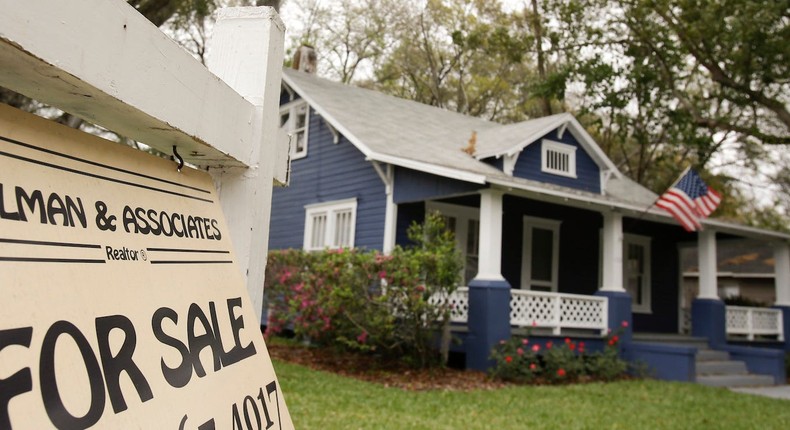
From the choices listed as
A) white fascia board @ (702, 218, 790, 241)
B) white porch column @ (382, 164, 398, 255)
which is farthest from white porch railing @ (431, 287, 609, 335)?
white fascia board @ (702, 218, 790, 241)

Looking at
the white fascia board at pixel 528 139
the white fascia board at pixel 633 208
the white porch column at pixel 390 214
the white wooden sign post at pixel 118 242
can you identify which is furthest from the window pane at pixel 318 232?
the white wooden sign post at pixel 118 242

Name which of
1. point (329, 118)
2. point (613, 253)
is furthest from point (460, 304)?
point (329, 118)

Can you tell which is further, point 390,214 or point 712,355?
point 712,355

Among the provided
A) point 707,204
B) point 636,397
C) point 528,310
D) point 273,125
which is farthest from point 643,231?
point 273,125

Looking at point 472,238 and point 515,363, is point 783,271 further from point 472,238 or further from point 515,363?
point 515,363

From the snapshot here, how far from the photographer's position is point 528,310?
Answer: 1143 cm

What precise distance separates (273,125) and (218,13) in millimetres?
342

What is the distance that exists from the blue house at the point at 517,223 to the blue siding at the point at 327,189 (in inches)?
1.4

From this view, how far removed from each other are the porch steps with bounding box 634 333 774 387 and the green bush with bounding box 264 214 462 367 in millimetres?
5140

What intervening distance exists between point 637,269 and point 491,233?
7.64 meters

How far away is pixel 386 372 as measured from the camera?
10.2 m

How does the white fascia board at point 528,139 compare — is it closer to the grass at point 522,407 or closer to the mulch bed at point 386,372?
the mulch bed at point 386,372

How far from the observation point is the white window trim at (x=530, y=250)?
14.4 meters

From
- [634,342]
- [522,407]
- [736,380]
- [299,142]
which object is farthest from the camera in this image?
[299,142]
